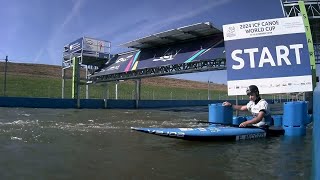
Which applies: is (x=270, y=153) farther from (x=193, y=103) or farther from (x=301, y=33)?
(x=193, y=103)

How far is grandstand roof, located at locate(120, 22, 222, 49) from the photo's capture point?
91.4 ft

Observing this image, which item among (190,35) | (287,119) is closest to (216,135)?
(287,119)

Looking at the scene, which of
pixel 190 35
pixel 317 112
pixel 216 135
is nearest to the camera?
pixel 317 112

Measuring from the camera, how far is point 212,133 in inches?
347

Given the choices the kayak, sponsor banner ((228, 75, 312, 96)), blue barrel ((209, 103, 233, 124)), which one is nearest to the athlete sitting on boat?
the kayak

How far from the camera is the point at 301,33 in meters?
11.2

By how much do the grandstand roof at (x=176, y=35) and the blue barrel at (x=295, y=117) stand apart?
1714 centimetres

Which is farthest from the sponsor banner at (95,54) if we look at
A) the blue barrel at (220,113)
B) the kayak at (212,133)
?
the kayak at (212,133)

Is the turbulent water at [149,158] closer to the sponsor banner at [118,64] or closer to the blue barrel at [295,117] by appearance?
the blue barrel at [295,117]

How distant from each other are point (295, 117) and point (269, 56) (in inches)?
84.9

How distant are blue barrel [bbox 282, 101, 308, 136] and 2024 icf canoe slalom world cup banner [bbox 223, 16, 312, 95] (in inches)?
34.9

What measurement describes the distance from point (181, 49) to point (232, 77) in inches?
Answer: 794

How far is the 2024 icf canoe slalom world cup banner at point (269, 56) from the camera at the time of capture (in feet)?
36.1

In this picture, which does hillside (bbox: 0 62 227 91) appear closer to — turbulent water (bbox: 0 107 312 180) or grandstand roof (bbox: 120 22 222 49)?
grandstand roof (bbox: 120 22 222 49)
